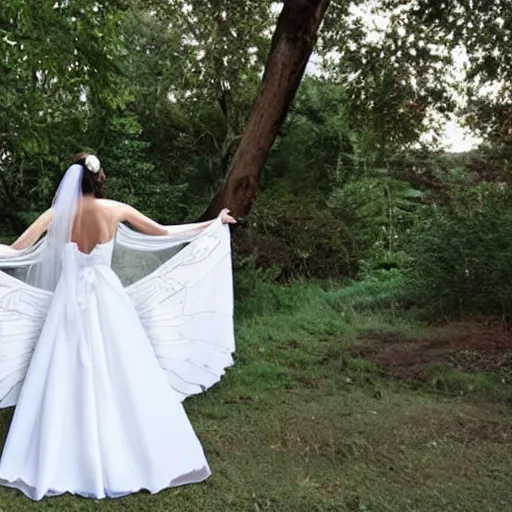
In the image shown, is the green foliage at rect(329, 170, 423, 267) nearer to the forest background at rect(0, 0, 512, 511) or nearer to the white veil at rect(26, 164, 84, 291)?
the forest background at rect(0, 0, 512, 511)

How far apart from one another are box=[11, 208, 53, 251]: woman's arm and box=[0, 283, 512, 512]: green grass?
1456mm

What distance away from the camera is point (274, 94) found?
25.8 ft

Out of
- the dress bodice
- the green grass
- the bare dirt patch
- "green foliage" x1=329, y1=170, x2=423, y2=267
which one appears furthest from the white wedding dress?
"green foliage" x1=329, y1=170, x2=423, y2=267

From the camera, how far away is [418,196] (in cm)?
1628

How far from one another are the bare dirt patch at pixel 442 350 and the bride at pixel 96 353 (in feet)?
9.06

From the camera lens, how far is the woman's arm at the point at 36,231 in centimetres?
415

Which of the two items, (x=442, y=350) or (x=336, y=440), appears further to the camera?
(x=442, y=350)

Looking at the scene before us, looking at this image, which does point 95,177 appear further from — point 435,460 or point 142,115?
point 142,115

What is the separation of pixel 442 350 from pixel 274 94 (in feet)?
10.9

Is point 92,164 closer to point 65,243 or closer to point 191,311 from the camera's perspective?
point 65,243

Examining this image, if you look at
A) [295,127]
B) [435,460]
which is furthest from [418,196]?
[435,460]

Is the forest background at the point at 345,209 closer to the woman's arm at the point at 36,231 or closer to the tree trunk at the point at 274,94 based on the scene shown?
the tree trunk at the point at 274,94

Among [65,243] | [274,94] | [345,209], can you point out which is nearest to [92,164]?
[65,243]

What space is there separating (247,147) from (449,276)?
3130mm
